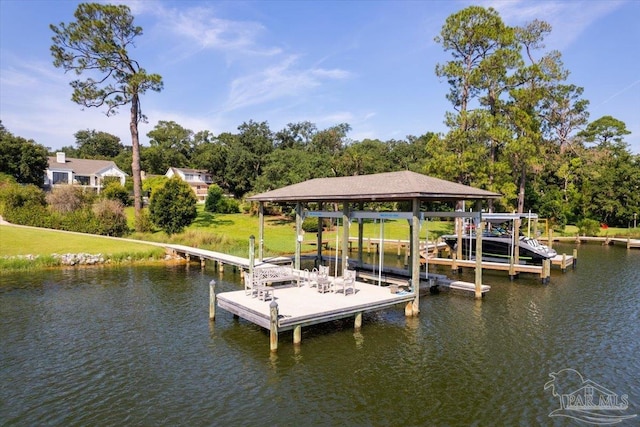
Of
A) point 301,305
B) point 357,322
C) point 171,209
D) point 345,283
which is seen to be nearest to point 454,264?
point 345,283

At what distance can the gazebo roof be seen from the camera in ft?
49.1

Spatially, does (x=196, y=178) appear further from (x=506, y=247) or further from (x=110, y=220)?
(x=506, y=247)

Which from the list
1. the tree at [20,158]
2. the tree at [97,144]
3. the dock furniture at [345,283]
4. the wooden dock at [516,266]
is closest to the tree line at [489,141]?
the tree at [20,158]

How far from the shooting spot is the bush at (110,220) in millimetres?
33531

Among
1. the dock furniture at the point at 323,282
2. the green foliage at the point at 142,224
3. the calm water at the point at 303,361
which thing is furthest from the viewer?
the green foliage at the point at 142,224

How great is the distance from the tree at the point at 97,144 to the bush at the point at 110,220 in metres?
82.0

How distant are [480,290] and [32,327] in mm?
17602

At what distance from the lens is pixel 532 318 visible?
15289mm

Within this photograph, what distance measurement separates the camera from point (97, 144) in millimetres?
108312

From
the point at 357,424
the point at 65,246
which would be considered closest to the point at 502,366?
the point at 357,424

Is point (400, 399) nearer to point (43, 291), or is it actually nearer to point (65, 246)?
point (43, 291)

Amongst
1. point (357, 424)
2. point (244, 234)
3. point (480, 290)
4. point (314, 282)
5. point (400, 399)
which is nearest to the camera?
point (357, 424)

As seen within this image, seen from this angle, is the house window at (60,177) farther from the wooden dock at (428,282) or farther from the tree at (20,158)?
the wooden dock at (428,282)

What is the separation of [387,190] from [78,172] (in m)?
63.6
